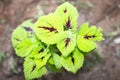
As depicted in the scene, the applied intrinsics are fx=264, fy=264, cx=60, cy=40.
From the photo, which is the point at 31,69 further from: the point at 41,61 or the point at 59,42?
the point at 59,42

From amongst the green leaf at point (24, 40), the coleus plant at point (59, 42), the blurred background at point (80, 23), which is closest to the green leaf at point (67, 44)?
the coleus plant at point (59, 42)

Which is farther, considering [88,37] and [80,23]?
[80,23]

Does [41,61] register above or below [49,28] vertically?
below

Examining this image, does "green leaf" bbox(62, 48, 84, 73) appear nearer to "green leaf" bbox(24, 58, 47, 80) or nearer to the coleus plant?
the coleus plant

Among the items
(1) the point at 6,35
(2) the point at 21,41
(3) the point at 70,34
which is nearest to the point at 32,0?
(1) the point at 6,35

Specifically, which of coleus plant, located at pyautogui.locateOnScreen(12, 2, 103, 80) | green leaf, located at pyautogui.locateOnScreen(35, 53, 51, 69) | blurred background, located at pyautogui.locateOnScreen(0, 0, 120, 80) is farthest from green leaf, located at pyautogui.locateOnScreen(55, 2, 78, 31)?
blurred background, located at pyautogui.locateOnScreen(0, 0, 120, 80)

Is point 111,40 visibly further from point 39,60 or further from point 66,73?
point 39,60

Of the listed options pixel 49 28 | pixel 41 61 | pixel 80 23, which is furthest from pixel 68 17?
pixel 80 23
